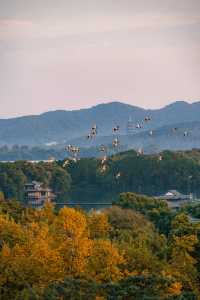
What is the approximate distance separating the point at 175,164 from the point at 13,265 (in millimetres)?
73951

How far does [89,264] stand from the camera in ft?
111

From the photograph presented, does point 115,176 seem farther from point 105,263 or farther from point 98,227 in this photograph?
point 105,263

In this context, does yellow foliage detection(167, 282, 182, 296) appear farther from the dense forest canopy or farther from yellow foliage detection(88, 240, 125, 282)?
the dense forest canopy

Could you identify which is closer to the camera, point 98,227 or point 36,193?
point 98,227

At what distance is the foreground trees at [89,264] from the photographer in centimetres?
3120

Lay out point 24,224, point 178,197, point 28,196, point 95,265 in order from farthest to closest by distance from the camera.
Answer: point 28,196
point 178,197
point 24,224
point 95,265

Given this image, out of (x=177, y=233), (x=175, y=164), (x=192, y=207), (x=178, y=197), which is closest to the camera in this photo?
(x=177, y=233)

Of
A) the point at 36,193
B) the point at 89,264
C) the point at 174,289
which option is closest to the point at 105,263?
the point at 89,264

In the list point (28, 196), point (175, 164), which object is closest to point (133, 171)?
point (175, 164)

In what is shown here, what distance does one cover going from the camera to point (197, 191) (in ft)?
346

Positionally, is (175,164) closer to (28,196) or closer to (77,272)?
(28,196)

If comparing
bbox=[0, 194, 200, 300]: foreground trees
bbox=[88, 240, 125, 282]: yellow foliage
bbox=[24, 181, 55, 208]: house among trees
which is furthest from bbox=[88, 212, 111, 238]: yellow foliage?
bbox=[24, 181, 55, 208]: house among trees

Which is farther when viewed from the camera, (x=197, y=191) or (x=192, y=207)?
(x=197, y=191)

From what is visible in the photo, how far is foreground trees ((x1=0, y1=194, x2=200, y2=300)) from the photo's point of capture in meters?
31.2
